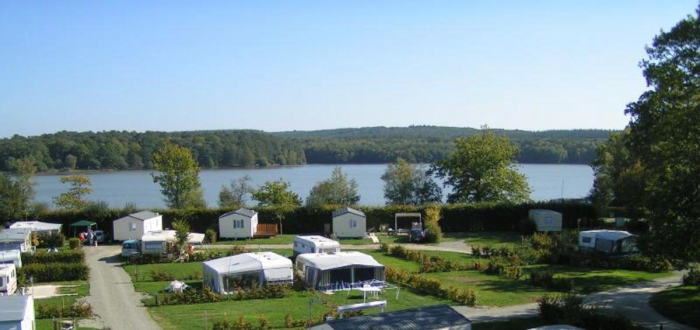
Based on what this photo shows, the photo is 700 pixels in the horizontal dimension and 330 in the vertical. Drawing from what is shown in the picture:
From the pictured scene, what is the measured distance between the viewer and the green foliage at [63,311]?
63.8ft

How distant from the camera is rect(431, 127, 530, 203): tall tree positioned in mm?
46281

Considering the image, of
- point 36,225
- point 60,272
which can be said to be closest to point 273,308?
point 60,272

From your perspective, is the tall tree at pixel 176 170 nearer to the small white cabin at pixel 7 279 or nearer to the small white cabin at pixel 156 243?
the small white cabin at pixel 156 243

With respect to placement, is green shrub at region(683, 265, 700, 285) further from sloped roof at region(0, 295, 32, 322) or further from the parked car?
sloped roof at region(0, 295, 32, 322)

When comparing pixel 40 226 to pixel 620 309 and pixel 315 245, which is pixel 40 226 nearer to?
pixel 315 245

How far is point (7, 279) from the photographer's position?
22.9m

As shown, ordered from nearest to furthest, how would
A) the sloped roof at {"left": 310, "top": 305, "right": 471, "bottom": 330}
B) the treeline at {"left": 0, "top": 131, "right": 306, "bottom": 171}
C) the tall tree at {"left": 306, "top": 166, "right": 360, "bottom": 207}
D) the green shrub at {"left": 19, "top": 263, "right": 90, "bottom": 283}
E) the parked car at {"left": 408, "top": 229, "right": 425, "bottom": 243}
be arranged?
the sloped roof at {"left": 310, "top": 305, "right": 471, "bottom": 330}
the green shrub at {"left": 19, "top": 263, "right": 90, "bottom": 283}
the parked car at {"left": 408, "top": 229, "right": 425, "bottom": 243}
the tall tree at {"left": 306, "top": 166, "right": 360, "bottom": 207}
the treeline at {"left": 0, "top": 131, "right": 306, "bottom": 171}

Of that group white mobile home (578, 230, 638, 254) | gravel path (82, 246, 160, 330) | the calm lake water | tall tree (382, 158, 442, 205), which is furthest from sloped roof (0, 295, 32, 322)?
the calm lake water

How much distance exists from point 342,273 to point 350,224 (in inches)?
522

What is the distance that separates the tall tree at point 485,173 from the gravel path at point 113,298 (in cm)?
2497

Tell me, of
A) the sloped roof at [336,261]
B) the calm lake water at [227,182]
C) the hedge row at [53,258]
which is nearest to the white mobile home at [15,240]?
the hedge row at [53,258]

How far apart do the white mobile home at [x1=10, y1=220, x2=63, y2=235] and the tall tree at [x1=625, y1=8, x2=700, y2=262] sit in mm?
29230

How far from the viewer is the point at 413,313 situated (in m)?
15.5

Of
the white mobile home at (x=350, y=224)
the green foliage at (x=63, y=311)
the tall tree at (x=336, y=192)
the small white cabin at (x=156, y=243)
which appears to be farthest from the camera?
the tall tree at (x=336, y=192)
